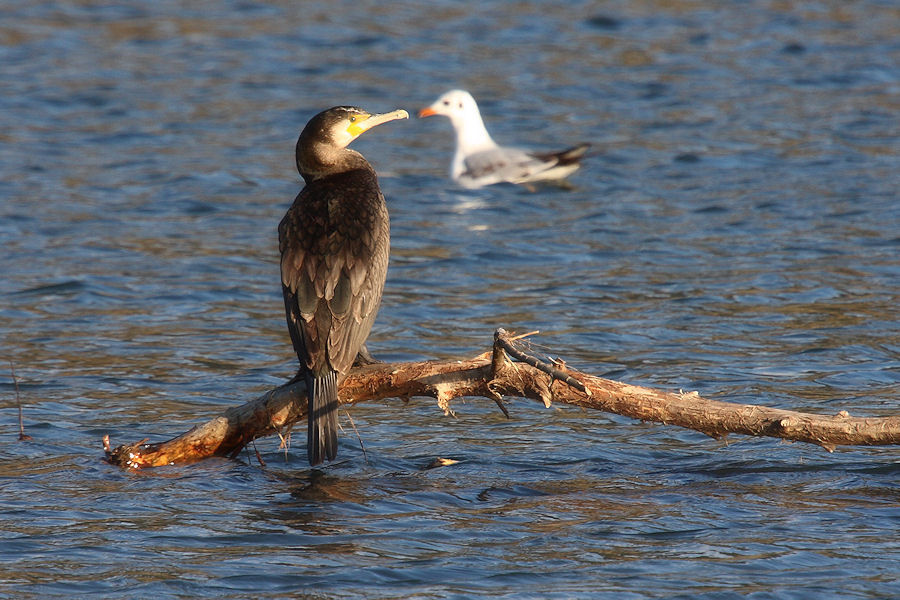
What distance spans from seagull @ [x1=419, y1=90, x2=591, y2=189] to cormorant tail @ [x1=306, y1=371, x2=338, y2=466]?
7.20 metres

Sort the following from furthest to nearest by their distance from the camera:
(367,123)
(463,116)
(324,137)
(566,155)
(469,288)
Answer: (463,116), (566,155), (469,288), (367,123), (324,137)

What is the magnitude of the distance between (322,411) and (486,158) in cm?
774

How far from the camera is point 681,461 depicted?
6.64m

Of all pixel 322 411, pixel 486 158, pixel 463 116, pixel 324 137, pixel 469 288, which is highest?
pixel 324 137

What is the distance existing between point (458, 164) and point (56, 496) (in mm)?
8148

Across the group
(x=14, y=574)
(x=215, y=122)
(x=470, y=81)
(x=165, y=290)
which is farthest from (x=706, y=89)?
(x=14, y=574)

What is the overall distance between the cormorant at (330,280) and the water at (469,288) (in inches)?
20.2

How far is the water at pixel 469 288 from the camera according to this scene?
214 inches

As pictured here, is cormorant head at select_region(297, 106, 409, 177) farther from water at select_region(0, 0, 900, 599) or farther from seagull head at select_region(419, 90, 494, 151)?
seagull head at select_region(419, 90, 494, 151)

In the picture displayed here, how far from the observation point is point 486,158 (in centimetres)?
1339

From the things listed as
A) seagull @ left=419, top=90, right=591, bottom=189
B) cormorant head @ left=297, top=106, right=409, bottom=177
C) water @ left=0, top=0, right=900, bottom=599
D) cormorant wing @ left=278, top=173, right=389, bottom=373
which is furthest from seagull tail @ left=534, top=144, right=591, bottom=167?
cormorant wing @ left=278, top=173, right=389, bottom=373

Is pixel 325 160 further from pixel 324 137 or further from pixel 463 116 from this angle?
pixel 463 116

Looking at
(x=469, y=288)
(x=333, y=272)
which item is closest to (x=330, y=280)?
(x=333, y=272)

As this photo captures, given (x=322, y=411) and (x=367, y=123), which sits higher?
(x=367, y=123)
